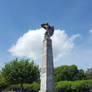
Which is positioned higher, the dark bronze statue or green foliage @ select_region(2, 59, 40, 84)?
the dark bronze statue

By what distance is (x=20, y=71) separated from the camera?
25672 mm

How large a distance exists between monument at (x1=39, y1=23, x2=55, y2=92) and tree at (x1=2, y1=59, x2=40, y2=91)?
1392 cm

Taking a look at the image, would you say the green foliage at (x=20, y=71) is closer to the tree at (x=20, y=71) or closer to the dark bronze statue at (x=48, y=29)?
Answer: the tree at (x=20, y=71)

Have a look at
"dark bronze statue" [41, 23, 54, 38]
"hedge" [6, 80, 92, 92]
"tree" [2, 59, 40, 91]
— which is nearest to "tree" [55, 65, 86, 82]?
"hedge" [6, 80, 92, 92]

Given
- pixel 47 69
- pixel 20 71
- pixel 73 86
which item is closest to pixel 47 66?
pixel 47 69

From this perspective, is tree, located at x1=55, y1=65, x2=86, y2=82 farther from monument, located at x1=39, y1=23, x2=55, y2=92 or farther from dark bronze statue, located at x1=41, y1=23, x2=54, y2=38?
monument, located at x1=39, y1=23, x2=55, y2=92

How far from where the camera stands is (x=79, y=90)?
35219 millimetres

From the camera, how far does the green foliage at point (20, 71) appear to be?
1002 inches

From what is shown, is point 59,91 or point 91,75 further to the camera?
point 91,75

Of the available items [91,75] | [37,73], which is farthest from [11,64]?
[91,75]

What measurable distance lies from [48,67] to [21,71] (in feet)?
47.7

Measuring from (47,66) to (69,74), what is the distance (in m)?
34.1

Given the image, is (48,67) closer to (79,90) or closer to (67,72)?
(79,90)

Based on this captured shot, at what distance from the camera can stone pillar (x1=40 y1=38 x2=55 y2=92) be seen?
1169 cm
